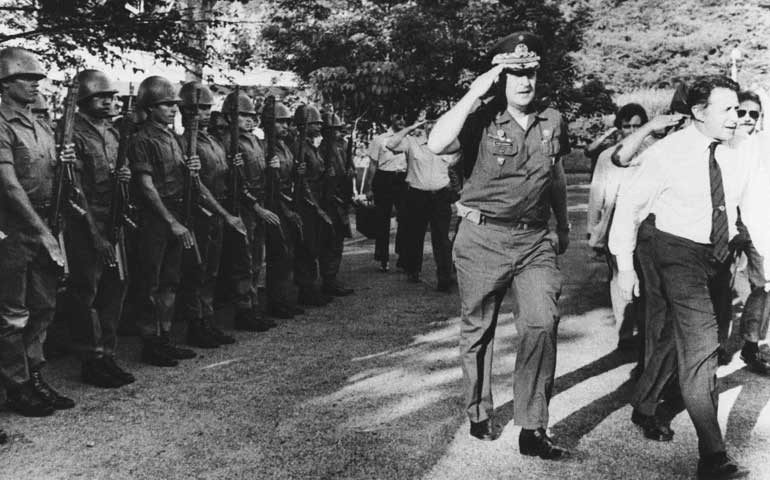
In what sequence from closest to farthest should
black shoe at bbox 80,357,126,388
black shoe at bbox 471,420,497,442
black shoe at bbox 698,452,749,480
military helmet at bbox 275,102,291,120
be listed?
black shoe at bbox 698,452,749,480, black shoe at bbox 471,420,497,442, black shoe at bbox 80,357,126,388, military helmet at bbox 275,102,291,120

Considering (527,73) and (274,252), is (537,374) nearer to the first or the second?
(527,73)

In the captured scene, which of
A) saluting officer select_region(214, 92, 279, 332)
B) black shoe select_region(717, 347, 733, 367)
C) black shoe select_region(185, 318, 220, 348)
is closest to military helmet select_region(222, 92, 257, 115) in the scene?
saluting officer select_region(214, 92, 279, 332)

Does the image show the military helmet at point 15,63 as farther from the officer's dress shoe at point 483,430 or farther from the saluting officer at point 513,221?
the officer's dress shoe at point 483,430

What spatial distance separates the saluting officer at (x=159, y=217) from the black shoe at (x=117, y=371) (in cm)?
46

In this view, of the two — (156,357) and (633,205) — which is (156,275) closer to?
(156,357)

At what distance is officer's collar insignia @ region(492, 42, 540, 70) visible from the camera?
4.32 meters

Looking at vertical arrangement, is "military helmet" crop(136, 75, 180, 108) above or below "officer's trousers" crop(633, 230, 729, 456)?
above

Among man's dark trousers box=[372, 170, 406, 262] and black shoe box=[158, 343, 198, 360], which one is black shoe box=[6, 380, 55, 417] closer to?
black shoe box=[158, 343, 198, 360]

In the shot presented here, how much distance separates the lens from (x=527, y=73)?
4.44 m

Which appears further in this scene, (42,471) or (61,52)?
(61,52)

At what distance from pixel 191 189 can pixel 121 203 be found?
731 millimetres

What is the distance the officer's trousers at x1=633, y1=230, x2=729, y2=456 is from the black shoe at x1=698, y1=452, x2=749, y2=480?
0.03 metres

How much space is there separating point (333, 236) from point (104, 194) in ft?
12.0

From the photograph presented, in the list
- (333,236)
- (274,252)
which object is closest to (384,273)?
(333,236)
